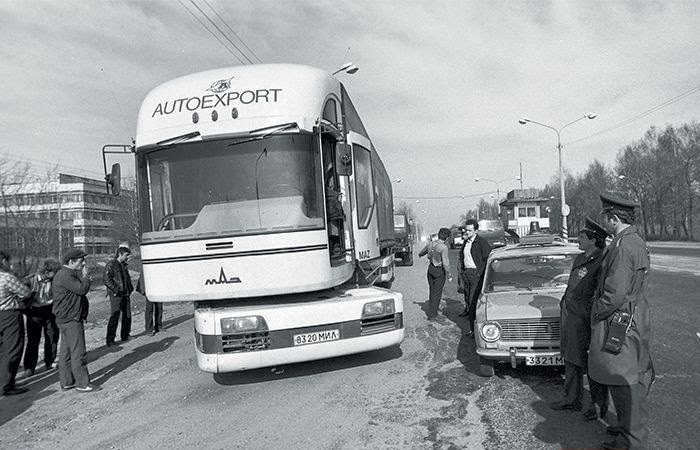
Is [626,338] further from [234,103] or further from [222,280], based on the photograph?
[234,103]

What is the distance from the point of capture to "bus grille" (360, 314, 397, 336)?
19.0 feet

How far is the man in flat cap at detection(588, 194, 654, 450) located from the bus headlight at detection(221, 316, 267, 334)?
3302mm

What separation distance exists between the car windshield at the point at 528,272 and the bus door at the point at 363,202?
5.87 feet

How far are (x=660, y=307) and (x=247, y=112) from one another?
8.25 metres

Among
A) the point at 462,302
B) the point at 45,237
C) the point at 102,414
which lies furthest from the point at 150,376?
the point at 45,237

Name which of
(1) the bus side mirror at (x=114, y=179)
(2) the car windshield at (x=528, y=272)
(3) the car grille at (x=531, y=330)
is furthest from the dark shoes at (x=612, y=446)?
(1) the bus side mirror at (x=114, y=179)

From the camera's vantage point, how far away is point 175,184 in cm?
576

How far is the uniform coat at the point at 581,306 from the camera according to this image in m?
4.16

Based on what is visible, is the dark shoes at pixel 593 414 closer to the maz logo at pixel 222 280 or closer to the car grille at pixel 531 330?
the car grille at pixel 531 330

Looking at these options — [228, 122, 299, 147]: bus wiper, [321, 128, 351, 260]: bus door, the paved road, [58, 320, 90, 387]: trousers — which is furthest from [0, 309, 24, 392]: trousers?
[321, 128, 351, 260]: bus door

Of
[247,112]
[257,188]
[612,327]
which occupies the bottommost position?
[612,327]

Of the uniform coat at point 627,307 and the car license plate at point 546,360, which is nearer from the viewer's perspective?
the uniform coat at point 627,307

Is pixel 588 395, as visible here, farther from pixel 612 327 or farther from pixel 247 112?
pixel 247 112

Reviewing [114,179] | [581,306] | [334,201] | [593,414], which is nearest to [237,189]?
[334,201]
